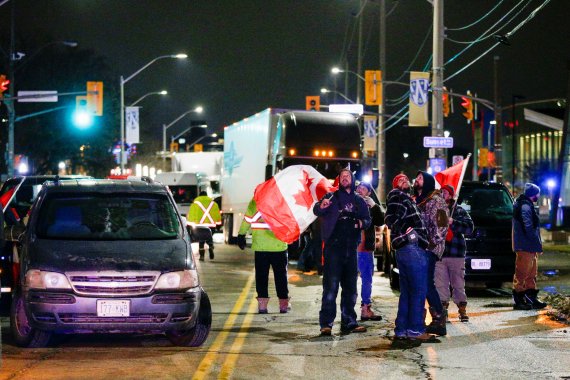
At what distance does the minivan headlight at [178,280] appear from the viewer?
35.0ft

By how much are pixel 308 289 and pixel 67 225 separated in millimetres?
7974

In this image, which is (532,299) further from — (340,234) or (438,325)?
(340,234)

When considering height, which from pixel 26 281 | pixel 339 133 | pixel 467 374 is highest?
pixel 339 133

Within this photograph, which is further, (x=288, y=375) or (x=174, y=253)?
(x=174, y=253)

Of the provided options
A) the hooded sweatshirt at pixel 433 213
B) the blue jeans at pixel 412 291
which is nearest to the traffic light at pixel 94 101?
the hooded sweatshirt at pixel 433 213

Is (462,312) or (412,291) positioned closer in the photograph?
(412,291)

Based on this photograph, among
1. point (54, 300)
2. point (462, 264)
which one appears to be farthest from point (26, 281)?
point (462, 264)

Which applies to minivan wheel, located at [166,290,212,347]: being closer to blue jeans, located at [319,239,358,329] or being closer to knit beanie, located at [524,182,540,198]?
blue jeans, located at [319,239,358,329]

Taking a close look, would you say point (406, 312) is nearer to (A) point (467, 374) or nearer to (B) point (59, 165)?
(A) point (467, 374)

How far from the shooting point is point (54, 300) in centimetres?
1042

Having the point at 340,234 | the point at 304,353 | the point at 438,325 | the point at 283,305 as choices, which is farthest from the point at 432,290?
the point at 283,305

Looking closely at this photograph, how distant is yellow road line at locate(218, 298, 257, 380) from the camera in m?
9.77

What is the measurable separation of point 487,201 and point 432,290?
6212 millimetres

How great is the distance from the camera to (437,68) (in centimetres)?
2870
